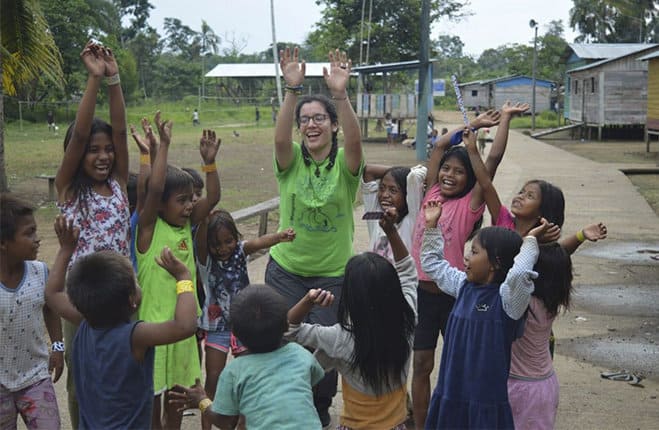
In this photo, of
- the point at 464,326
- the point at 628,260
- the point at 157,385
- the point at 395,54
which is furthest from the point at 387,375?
the point at 395,54

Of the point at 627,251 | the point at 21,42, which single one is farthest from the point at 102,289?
the point at 21,42

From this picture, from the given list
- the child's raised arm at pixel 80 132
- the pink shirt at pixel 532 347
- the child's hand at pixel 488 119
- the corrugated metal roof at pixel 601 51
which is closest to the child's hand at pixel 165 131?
the child's raised arm at pixel 80 132

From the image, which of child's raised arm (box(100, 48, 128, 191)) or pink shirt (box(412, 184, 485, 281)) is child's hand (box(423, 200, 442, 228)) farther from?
child's raised arm (box(100, 48, 128, 191))

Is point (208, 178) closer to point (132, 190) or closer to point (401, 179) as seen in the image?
point (132, 190)

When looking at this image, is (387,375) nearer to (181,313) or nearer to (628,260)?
(181,313)

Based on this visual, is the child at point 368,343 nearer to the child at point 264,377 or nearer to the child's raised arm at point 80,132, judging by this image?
the child at point 264,377

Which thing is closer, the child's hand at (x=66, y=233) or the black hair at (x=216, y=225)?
the child's hand at (x=66, y=233)

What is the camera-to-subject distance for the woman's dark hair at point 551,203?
13.3 ft

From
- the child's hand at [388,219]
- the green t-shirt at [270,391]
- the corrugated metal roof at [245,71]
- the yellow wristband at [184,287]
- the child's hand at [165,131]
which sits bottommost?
the green t-shirt at [270,391]

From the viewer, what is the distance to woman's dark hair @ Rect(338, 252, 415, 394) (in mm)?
3424

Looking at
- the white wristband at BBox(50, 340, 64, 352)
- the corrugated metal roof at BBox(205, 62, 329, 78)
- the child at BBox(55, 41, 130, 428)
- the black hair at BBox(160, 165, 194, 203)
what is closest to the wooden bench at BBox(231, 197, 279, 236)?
the black hair at BBox(160, 165, 194, 203)

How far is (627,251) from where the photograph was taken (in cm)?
1059

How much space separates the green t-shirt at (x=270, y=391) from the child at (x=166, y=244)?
3.42ft

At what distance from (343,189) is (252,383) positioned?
1.70m
